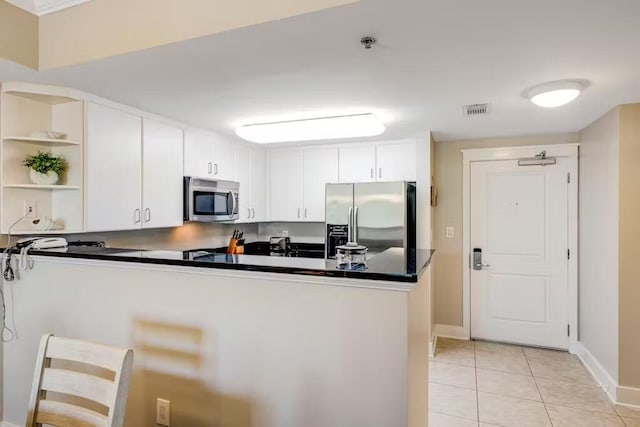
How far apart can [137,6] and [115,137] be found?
1.14 metres

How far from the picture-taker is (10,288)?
2.38 m

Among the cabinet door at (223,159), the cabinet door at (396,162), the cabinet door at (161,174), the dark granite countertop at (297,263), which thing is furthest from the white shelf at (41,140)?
the cabinet door at (396,162)

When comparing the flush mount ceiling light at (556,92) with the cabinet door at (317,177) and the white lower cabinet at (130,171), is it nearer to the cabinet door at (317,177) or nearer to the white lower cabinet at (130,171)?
the cabinet door at (317,177)

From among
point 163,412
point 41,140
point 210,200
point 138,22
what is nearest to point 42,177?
point 41,140

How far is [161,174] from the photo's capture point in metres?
3.16

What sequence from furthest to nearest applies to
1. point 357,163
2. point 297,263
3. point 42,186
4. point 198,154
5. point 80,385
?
point 357,163
point 198,154
point 42,186
point 297,263
point 80,385

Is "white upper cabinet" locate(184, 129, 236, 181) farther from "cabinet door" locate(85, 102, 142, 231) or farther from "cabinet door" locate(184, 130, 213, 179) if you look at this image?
"cabinet door" locate(85, 102, 142, 231)

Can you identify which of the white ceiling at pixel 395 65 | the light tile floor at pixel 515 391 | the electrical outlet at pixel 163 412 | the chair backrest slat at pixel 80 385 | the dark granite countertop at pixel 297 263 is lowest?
the light tile floor at pixel 515 391

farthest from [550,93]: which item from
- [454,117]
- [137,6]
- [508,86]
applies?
[137,6]

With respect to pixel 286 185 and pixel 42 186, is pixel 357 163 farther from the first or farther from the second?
pixel 42 186

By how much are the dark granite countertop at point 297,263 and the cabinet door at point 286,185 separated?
2.53 metres

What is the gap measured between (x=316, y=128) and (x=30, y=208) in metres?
2.17

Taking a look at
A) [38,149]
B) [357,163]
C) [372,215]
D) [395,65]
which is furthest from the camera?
[357,163]

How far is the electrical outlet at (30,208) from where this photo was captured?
8.14ft
